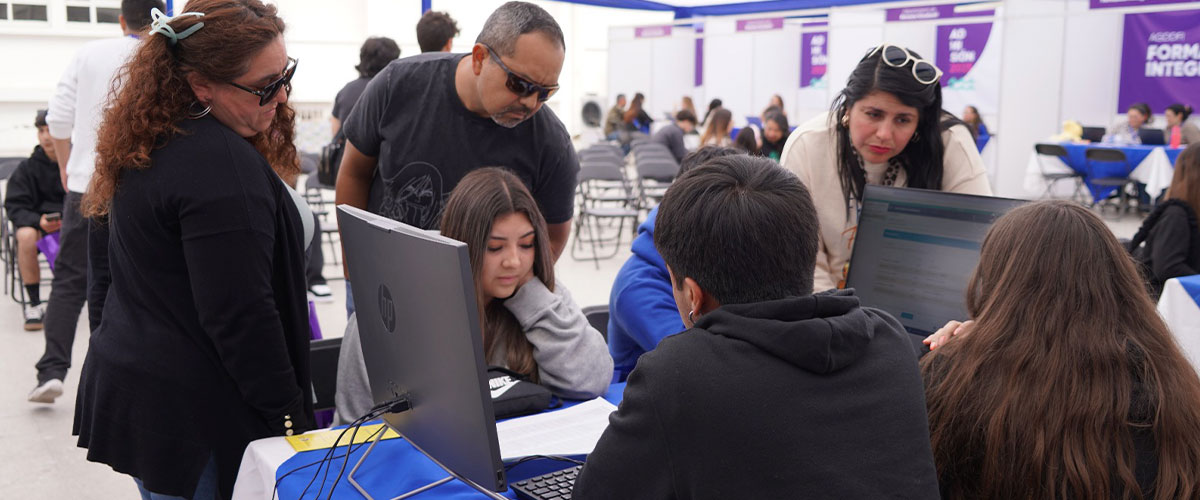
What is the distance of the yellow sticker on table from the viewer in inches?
63.9

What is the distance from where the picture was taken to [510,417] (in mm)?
1778

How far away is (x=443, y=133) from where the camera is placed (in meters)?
2.35

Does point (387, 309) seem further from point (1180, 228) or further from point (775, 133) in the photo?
point (775, 133)

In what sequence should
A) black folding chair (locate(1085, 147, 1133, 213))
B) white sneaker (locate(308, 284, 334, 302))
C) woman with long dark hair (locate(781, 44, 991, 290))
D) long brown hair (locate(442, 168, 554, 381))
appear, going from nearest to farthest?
long brown hair (locate(442, 168, 554, 381)), woman with long dark hair (locate(781, 44, 991, 290)), white sneaker (locate(308, 284, 334, 302)), black folding chair (locate(1085, 147, 1133, 213))

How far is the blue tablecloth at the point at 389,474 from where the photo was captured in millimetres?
1464

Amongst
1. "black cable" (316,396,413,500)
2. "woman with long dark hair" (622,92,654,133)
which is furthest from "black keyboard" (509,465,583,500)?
"woman with long dark hair" (622,92,654,133)

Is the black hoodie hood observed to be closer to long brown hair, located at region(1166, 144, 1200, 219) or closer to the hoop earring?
the hoop earring

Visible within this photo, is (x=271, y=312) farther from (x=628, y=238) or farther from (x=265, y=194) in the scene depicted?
(x=628, y=238)

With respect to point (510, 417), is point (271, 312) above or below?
above

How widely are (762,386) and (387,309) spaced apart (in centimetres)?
63

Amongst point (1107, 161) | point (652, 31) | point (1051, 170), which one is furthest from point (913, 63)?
point (652, 31)

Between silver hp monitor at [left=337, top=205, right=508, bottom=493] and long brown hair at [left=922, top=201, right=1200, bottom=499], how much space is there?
0.64 meters

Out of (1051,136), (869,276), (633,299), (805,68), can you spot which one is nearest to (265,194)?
(633,299)

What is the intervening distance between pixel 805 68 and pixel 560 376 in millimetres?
14700
